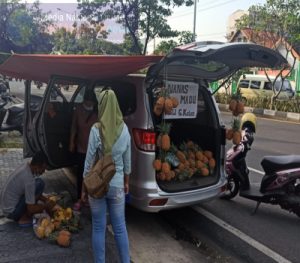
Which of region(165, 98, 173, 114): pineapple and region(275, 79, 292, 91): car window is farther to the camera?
region(275, 79, 292, 91): car window

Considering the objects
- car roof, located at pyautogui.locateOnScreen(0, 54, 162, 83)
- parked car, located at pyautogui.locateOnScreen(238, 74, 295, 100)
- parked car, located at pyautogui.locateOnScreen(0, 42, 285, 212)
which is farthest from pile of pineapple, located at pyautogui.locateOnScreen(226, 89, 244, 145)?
parked car, located at pyautogui.locateOnScreen(238, 74, 295, 100)

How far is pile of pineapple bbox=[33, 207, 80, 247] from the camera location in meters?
4.32

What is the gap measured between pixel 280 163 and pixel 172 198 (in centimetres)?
167

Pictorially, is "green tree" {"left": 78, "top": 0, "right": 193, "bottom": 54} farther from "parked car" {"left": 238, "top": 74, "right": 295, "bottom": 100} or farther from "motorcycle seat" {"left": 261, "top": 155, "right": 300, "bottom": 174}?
"motorcycle seat" {"left": 261, "top": 155, "right": 300, "bottom": 174}

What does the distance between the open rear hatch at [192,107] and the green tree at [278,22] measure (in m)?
15.3

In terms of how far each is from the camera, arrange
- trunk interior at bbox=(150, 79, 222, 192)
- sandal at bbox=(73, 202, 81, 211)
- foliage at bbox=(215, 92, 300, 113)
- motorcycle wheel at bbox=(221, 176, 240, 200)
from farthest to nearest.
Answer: foliage at bbox=(215, 92, 300, 113) < motorcycle wheel at bbox=(221, 176, 240, 200) < sandal at bbox=(73, 202, 81, 211) < trunk interior at bbox=(150, 79, 222, 192)

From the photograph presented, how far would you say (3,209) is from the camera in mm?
4793

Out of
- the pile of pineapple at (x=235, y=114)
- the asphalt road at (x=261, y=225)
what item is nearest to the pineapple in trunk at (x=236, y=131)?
the pile of pineapple at (x=235, y=114)

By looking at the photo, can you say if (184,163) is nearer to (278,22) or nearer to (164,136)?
(164,136)

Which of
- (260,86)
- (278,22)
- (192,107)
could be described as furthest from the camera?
(260,86)

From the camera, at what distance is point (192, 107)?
523cm

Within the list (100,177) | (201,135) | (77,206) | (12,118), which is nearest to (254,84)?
(12,118)

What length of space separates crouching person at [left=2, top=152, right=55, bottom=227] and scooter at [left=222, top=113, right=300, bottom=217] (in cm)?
264

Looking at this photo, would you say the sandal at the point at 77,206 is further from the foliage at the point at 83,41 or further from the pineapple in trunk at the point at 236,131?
the foliage at the point at 83,41
